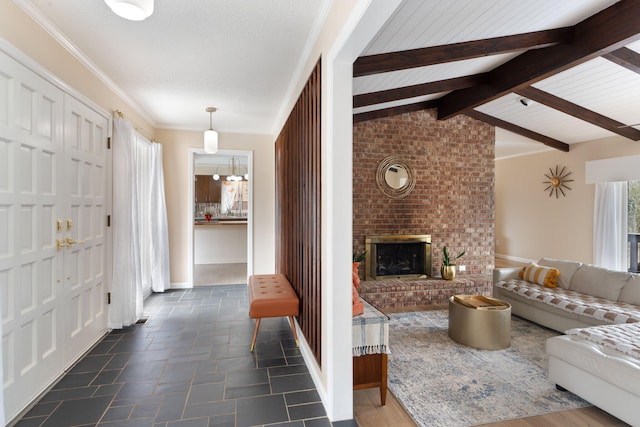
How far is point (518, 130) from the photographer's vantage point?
5.87 metres

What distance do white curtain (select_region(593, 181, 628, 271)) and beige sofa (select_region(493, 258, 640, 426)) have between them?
105 inches

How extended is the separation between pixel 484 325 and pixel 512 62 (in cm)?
305

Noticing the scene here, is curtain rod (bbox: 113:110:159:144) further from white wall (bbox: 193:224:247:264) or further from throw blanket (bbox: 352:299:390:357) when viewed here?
throw blanket (bbox: 352:299:390:357)

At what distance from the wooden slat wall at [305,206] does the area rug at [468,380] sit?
2.60ft

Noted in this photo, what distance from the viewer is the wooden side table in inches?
85.3

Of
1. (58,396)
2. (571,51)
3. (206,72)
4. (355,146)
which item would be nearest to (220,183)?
(355,146)

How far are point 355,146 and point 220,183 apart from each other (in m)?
5.33

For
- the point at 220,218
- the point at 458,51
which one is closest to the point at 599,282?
the point at 458,51

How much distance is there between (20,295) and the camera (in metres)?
2.03

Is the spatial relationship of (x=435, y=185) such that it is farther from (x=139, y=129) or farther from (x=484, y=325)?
(x=139, y=129)

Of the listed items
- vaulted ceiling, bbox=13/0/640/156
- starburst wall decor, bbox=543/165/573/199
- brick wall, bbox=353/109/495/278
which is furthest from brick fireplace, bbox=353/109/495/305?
starburst wall decor, bbox=543/165/573/199

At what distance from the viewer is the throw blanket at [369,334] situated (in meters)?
2.16

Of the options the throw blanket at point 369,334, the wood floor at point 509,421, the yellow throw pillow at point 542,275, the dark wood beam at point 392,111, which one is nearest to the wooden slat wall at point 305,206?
the throw blanket at point 369,334

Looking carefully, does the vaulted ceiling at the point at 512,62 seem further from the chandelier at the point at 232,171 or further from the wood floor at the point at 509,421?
the chandelier at the point at 232,171
